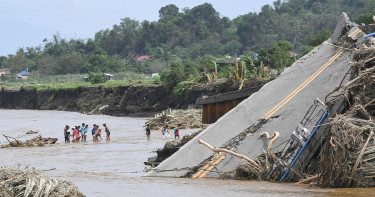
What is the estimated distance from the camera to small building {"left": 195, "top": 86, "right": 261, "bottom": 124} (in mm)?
29203

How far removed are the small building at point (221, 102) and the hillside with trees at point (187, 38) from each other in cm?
9322

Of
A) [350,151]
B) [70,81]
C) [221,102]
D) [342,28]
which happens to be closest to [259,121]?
[221,102]

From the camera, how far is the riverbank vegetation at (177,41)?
417ft

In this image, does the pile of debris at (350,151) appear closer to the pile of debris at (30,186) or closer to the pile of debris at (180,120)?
the pile of debris at (30,186)

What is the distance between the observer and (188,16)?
157000 mm

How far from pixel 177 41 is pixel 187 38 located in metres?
2.89

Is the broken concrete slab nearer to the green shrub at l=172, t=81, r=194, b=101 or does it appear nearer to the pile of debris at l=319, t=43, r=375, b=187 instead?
the pile of debris at l=319, t=43, r=375, b=187

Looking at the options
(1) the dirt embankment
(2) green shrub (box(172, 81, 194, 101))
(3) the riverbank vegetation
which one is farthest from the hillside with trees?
(2) green shrub (box(172, 81, 194, 101))

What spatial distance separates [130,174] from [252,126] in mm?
5263

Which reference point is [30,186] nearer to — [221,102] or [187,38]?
[221,102]

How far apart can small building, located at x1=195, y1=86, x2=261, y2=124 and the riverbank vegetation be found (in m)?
83.1

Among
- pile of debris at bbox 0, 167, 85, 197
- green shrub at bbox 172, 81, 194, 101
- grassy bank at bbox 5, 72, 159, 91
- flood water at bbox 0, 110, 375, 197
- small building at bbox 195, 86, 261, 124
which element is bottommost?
flood water at bbox 0, 110, 375, 197

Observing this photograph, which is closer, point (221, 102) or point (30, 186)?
point (30, 186)

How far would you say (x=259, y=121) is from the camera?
2292cm
